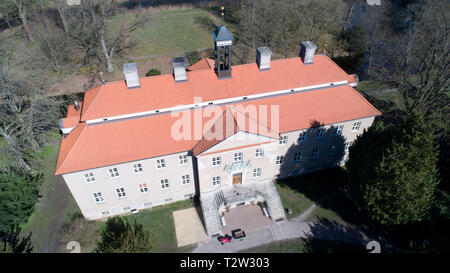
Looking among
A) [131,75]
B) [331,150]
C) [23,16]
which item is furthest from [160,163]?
[23,16]

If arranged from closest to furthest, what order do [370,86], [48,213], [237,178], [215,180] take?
[215,180], [237,178], [48,213], [370,86]

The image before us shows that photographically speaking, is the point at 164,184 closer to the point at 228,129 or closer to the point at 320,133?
the point at 228,129

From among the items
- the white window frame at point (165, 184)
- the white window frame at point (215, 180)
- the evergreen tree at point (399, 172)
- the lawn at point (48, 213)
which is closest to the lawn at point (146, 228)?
the lawn at point (48, 213)

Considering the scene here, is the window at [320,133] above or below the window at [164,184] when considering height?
above

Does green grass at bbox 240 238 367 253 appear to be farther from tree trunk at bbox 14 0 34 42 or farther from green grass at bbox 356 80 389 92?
tree trunk at bbox 14 0 34 42

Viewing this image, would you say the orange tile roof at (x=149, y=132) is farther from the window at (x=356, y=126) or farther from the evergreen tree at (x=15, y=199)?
the evergreen tree at (x=15, y=199)

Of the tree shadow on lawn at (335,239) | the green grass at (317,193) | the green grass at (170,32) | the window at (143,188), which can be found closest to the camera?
the tree shadow on lawn at (335,239)
